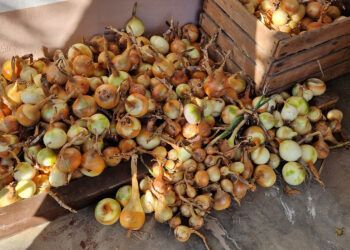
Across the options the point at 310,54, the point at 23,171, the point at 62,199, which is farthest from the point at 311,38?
the point at 23,171

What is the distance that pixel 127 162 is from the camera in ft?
6.41

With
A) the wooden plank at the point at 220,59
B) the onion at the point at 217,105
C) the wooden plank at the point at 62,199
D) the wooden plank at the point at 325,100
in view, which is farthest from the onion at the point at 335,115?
the wooden plank at the point at 62,199

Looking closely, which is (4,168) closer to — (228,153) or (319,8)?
(228,153)

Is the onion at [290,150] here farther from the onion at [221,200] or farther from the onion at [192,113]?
the onion at [192,113]

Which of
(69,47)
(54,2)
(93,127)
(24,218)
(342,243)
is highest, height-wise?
(54,2)

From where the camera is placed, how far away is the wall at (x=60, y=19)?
6.50 feet

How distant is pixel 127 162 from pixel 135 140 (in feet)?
0.51

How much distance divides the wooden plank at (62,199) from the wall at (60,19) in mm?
1057

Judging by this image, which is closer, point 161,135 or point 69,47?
point 161,135

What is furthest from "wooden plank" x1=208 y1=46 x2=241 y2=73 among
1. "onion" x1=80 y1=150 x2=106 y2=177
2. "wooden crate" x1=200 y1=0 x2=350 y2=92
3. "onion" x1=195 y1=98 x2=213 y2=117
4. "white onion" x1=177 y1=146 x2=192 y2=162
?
"onion" x1=80 y1=150 x2=106 y2=177

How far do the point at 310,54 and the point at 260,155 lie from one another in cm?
84

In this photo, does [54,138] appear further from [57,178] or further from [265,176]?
[265,176]

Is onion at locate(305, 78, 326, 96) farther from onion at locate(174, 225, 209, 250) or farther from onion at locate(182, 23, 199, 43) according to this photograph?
onion at locate(174, 225, 209, 250)

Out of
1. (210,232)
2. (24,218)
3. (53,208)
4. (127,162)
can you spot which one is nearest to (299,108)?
(210,232)
